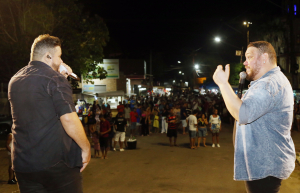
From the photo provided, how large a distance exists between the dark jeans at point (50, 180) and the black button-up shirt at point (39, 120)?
0.14 ft

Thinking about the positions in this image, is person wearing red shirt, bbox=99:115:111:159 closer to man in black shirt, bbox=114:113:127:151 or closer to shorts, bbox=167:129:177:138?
man in black shirt, bbox=114:113:127:151

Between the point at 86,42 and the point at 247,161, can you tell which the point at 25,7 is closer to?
the point at 86,42

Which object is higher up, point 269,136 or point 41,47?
point 41,47

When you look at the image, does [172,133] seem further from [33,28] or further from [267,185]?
[267,185]

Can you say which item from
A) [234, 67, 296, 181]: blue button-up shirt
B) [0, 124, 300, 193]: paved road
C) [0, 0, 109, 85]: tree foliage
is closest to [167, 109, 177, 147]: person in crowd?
[0, 124, 300, 193]: paved road

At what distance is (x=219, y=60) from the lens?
53.6 meters

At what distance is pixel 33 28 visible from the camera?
1416 centimetres

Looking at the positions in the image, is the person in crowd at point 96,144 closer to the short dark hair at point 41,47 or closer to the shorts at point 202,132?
the shorts at point 202,132

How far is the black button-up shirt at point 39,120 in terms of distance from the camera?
198 centimetres

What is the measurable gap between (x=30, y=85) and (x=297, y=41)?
35.5 metres

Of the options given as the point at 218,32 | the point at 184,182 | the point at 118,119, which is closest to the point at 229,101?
the point at 184,182

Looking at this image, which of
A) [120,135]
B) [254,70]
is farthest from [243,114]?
[120,135]

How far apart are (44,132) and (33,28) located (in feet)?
45.0

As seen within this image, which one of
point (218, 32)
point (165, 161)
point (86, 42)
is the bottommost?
point (165, 161)
